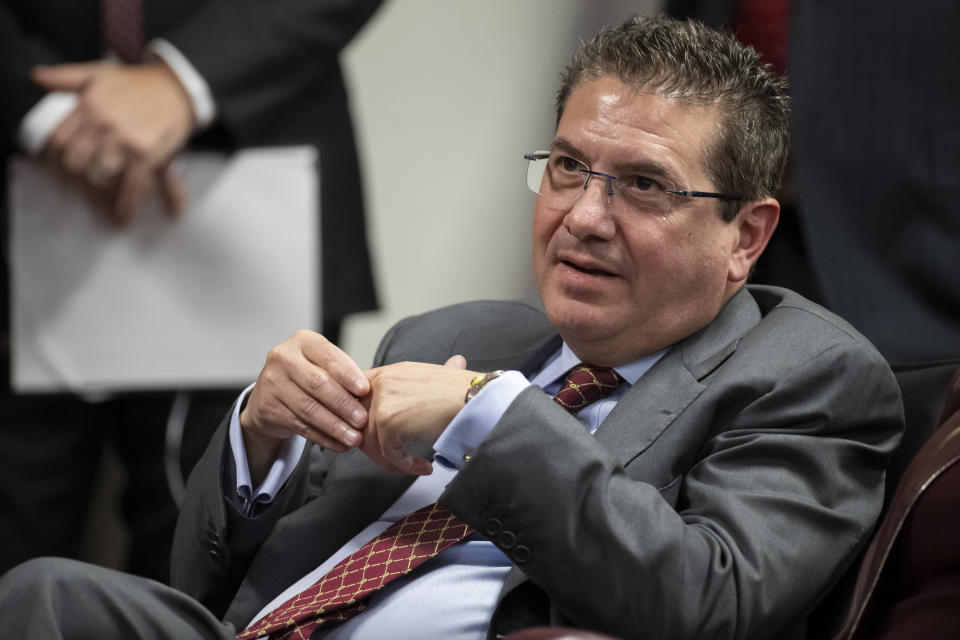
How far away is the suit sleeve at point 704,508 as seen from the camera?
3.86 ft

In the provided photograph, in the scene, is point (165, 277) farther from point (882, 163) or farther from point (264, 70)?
point (882, 163)

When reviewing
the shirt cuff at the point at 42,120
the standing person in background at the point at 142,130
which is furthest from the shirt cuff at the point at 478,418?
the shirt cuff at the point at 42,120

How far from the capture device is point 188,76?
2.21 metres

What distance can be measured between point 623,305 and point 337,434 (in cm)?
36

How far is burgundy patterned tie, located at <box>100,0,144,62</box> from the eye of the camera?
7.25 feet

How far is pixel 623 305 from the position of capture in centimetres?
142

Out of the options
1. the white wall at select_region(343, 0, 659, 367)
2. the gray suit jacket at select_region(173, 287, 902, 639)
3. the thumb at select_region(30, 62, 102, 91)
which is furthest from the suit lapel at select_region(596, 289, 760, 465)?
the white wall at select_region(343, 0, 659, 367)

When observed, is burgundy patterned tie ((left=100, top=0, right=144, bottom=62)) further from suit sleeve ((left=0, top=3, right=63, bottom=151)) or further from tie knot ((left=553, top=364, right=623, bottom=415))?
tie knot ((left=553, top=364, right=623, bottom=415))

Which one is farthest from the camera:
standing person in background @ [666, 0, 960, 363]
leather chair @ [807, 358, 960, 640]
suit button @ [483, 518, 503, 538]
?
standing person in background @ [666, 0, 960, 363]


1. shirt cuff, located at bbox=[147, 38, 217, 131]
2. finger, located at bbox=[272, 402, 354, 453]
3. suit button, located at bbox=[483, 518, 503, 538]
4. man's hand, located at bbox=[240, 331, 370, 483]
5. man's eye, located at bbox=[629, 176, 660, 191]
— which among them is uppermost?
man's eye, located at bbox=[629, 176, 660, 191]

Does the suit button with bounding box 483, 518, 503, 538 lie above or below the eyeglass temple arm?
below

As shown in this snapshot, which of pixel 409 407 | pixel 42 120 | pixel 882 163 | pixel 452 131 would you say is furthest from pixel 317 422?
pixel 452 131

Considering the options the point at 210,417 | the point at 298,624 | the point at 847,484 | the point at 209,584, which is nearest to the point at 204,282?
the point at 210,417

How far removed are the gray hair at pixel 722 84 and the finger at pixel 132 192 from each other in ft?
3.23
